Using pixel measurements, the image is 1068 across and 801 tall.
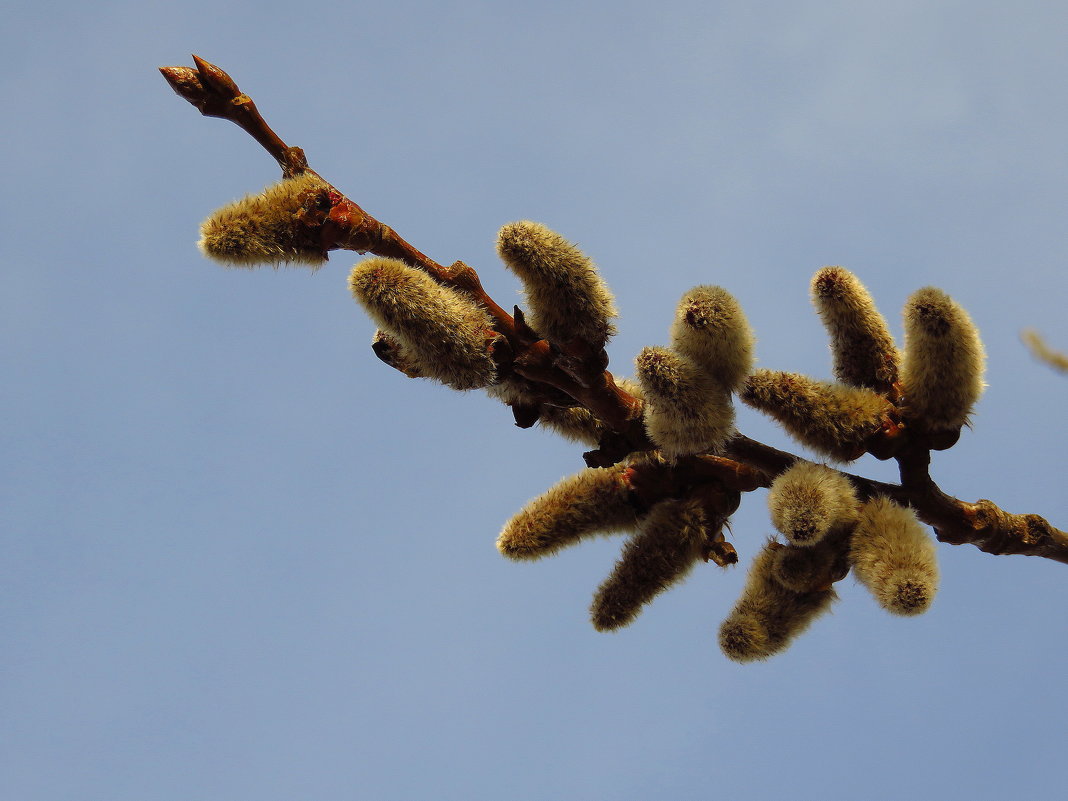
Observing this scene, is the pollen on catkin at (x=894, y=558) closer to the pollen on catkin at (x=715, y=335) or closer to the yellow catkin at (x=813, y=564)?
the yellow catkin at (x=813, y=564)

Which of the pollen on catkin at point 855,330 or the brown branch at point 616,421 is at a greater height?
the pollen on catkin at point 855,330

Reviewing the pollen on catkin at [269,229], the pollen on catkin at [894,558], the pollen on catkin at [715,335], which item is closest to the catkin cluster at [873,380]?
the pollen on catkin at [715,335]

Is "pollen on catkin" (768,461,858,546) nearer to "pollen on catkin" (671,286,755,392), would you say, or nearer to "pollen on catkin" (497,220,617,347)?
"pollen on catkin" (671,286,755,392)

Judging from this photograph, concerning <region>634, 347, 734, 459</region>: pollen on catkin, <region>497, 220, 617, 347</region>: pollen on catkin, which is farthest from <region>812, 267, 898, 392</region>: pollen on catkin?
<region>497, 220, 617, 347</region>: pollen on catkin

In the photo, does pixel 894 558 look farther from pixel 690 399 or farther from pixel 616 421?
pixel 616 421

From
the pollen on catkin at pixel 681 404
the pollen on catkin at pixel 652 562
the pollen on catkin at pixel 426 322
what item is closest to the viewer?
the pollen on catkin at pixel 426 322

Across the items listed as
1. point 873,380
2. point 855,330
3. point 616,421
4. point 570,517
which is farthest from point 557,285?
point 873,380

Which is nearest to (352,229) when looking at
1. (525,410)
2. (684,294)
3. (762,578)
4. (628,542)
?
(525,410)
